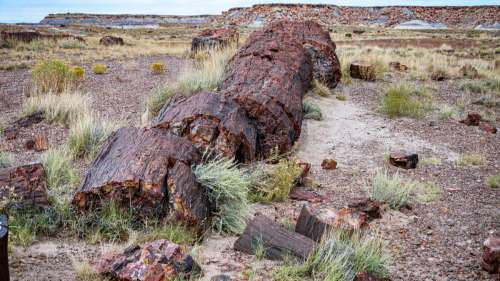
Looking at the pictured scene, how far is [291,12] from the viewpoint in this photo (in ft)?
233

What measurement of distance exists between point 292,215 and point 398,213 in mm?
1304

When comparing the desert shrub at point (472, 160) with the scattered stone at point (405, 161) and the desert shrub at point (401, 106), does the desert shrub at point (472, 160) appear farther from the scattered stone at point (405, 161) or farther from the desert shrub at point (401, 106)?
the desert shrub at point (401, 106)

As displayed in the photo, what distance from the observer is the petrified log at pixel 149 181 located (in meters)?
4.38

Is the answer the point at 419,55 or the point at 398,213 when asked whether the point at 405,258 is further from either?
the point at 419,55

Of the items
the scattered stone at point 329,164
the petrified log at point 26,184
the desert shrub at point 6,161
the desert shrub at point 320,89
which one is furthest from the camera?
the desert shrub at point 320,89

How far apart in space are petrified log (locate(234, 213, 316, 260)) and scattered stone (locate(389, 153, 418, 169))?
11.8ft

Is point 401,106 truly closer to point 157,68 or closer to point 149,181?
point 157,68

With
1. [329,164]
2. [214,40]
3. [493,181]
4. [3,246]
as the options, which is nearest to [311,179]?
[329,164]

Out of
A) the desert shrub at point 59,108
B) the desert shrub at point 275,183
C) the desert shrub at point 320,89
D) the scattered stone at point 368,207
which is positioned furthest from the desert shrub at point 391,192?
the desert shrub at point 320,89

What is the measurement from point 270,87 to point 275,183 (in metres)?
2.29

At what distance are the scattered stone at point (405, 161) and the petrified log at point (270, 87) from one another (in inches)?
62.5

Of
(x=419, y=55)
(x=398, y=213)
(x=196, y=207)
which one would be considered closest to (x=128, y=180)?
(x=196, y=207)

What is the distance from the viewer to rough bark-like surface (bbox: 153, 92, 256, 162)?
5.67 metres

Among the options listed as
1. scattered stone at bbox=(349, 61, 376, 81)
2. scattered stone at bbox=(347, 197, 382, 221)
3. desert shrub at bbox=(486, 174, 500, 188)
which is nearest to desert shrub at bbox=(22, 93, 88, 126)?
scattered stone at bbox=(347, 197, 382, 221)
